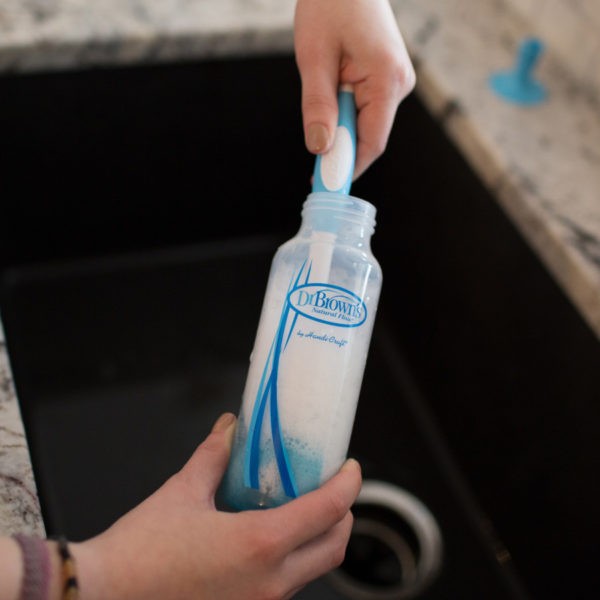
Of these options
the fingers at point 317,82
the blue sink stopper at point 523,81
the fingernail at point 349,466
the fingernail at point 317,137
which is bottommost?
the fingernail at point 349,466

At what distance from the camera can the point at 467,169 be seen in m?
0.76

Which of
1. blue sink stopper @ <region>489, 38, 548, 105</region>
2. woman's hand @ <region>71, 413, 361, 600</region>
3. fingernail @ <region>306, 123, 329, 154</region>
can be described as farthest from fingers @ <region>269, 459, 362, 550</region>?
blue sink stopper @ <region>489, 38, 548, 105</region>

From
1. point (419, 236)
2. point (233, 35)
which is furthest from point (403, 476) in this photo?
point (233, 35)

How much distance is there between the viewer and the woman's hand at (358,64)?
554 millimetres

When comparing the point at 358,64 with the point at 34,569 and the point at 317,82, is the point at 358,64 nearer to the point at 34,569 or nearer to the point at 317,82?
the point at 317,82

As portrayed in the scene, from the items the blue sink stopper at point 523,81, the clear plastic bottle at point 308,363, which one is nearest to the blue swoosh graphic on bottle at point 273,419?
the clear plastic bottle at point 308,363

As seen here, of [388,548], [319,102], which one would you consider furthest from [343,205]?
[388,548]

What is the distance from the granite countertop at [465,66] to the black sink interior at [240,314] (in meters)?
0.02

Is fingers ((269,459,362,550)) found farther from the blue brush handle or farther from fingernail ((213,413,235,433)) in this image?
the blue brush handle

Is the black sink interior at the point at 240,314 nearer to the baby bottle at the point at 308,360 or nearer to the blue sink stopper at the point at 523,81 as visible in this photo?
the blue sink stopper at the point at 523,81

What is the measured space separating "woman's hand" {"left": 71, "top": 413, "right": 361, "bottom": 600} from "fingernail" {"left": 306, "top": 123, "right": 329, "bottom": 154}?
230 millimetres

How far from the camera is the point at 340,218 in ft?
1.55

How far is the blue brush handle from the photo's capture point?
50 centimetres

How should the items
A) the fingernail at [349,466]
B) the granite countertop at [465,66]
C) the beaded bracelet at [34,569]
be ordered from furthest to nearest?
the granite countertop at [465,66]
the fingernail at [349,466]
the beaded bracelet at [34,569]
